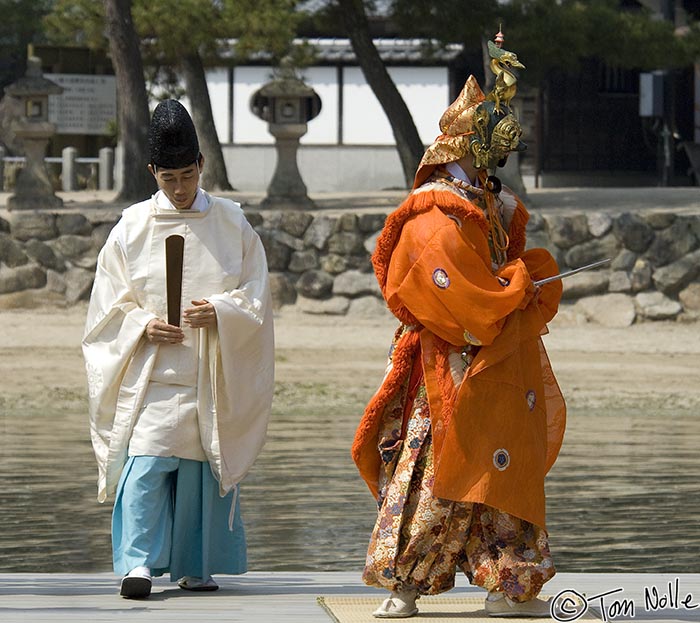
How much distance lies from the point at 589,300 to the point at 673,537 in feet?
28.5

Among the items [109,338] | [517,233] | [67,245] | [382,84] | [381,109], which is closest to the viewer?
[517,233]

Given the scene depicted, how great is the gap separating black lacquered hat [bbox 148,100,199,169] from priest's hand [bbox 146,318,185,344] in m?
0.54

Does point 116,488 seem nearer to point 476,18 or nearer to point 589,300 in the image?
point 589,300

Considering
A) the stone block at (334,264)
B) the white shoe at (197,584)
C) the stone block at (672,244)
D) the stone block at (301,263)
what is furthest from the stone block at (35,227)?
the white shoe at (197,584)

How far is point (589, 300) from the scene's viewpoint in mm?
16016

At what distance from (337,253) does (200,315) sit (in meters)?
11.0

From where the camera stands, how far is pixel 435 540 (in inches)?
196

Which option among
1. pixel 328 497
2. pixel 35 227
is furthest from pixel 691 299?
pixel 328 497

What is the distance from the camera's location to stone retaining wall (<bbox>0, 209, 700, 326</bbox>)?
1617 centimetres

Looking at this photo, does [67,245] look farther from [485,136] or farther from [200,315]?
[485,136]

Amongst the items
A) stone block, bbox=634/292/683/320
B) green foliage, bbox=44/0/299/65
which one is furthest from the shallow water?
green foliage, bbox=44/0/299/65

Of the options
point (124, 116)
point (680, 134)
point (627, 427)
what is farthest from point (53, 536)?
point (680, 134)

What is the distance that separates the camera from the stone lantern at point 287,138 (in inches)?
702

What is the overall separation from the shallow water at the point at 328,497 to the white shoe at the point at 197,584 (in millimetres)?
1242
